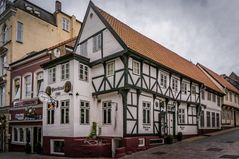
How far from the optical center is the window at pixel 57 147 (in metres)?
20.7

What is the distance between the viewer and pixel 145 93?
20641mm

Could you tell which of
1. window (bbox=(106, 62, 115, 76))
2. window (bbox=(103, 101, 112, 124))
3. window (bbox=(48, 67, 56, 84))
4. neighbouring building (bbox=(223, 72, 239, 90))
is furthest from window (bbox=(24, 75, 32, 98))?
neighbouring building (bbox=(223, 72, 239, 90))

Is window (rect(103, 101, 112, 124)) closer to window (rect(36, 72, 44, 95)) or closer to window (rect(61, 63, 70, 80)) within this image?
window (rect(61, 63, 70, 80))

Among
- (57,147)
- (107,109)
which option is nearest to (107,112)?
(107,109)

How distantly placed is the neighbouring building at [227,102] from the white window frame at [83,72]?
808 inches

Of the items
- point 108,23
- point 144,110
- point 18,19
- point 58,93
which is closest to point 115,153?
point 144,110

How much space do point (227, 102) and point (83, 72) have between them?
23.8 m

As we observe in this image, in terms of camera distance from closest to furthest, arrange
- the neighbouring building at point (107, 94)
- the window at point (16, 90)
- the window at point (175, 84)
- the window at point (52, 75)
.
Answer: the neighbouring building at point (107, 94) < the window at point (52, 75) < the window at point (175, 84) < the window at point (16, 90)

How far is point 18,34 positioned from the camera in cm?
2969

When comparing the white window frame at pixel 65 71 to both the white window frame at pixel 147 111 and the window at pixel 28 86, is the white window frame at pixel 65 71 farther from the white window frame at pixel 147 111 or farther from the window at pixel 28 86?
the window at pixel 28 86

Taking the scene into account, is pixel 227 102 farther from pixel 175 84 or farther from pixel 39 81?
pixel 39 81

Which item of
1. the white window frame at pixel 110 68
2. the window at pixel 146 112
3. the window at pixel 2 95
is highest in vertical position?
the white window frame at pixel 110 68

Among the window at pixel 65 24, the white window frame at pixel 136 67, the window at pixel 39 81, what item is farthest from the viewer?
the window at pixel 65 24

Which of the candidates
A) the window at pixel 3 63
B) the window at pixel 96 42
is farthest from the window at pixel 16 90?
the window at pixel 96 42
